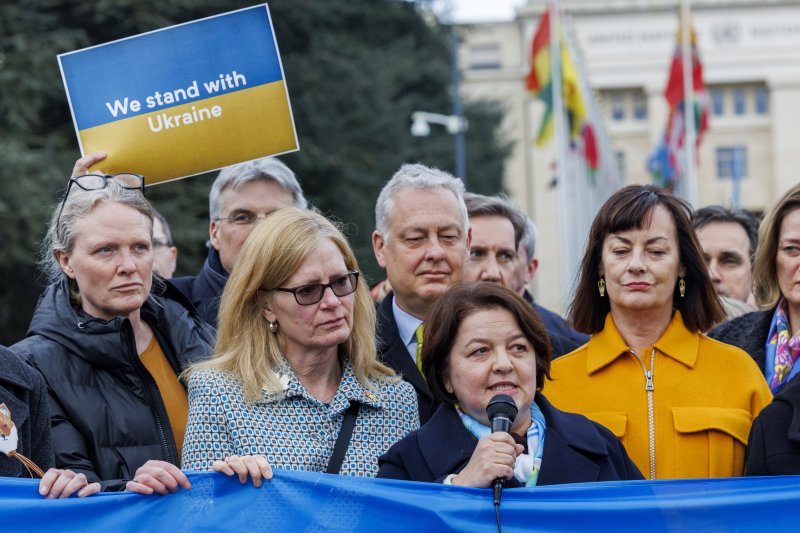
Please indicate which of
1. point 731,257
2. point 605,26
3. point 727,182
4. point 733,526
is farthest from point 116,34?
point 727,182

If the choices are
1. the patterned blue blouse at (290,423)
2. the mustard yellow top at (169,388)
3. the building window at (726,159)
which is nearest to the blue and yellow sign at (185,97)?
the mustard yellow top at (169,388)

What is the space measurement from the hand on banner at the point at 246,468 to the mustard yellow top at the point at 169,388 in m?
0.78

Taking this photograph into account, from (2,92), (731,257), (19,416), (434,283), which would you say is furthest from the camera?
(2,92)

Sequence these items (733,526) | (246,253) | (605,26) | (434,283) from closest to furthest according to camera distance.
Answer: (733,526)
(246,253)
(434,283)
(605,26)

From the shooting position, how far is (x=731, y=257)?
7.34 m

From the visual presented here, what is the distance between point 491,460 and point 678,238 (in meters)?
1.42

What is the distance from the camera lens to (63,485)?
4098mm

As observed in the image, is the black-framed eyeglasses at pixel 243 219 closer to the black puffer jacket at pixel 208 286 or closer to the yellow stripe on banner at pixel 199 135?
the black puffer jacket at pixel 208 286

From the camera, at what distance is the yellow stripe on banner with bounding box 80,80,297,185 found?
225 inches

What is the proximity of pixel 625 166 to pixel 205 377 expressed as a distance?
238ft

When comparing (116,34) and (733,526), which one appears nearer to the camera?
(733,526)

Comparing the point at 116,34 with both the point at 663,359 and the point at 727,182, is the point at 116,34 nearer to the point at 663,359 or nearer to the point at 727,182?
the point at 663,359

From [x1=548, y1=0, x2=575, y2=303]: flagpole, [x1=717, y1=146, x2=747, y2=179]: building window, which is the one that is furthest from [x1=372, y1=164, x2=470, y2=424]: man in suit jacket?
[x1=717, y1=146, x2=747, y2=179]: building window

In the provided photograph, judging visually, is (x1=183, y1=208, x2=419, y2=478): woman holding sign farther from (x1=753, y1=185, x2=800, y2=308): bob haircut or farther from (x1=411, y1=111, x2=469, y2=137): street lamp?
(x1=411, y1=111, x2=469, y2=137): street lamp
